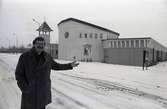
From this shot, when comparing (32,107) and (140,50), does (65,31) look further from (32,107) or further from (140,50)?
(32,107)

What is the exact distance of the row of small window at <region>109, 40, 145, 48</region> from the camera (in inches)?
1351

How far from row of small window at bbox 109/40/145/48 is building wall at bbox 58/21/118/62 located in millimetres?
4211

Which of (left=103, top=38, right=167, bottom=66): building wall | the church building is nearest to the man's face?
(left=103, top=38, right=167, bottom=66): building wall

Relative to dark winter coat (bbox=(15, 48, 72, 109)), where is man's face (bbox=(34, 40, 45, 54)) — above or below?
above

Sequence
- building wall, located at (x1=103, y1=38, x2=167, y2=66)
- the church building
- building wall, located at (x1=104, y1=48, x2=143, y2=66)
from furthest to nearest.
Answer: the church building < building wall, located at (x1=104, y1=48, x2=143, y2=66) < building wall, located at (x1=103, y1=38, x2=167, y2=66)

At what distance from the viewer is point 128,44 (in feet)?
120

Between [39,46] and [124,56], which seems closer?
[39,46]

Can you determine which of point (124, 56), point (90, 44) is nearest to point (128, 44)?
point (124, 56)

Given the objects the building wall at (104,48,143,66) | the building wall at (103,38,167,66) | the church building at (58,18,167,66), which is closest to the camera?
the building wall at (103,38,167,66)

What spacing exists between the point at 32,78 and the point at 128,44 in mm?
34291

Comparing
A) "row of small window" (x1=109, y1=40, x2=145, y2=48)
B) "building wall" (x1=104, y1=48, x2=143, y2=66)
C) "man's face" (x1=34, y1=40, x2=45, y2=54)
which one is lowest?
"building wall" (x1=104, y1=48, x2=143, y2=66)

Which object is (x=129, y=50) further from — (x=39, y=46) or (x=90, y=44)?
(x=39, y=46)

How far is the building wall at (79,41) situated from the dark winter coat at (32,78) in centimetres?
3995

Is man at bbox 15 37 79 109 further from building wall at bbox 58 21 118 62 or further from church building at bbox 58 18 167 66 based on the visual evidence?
building wall at bbox 58 21 118 62
